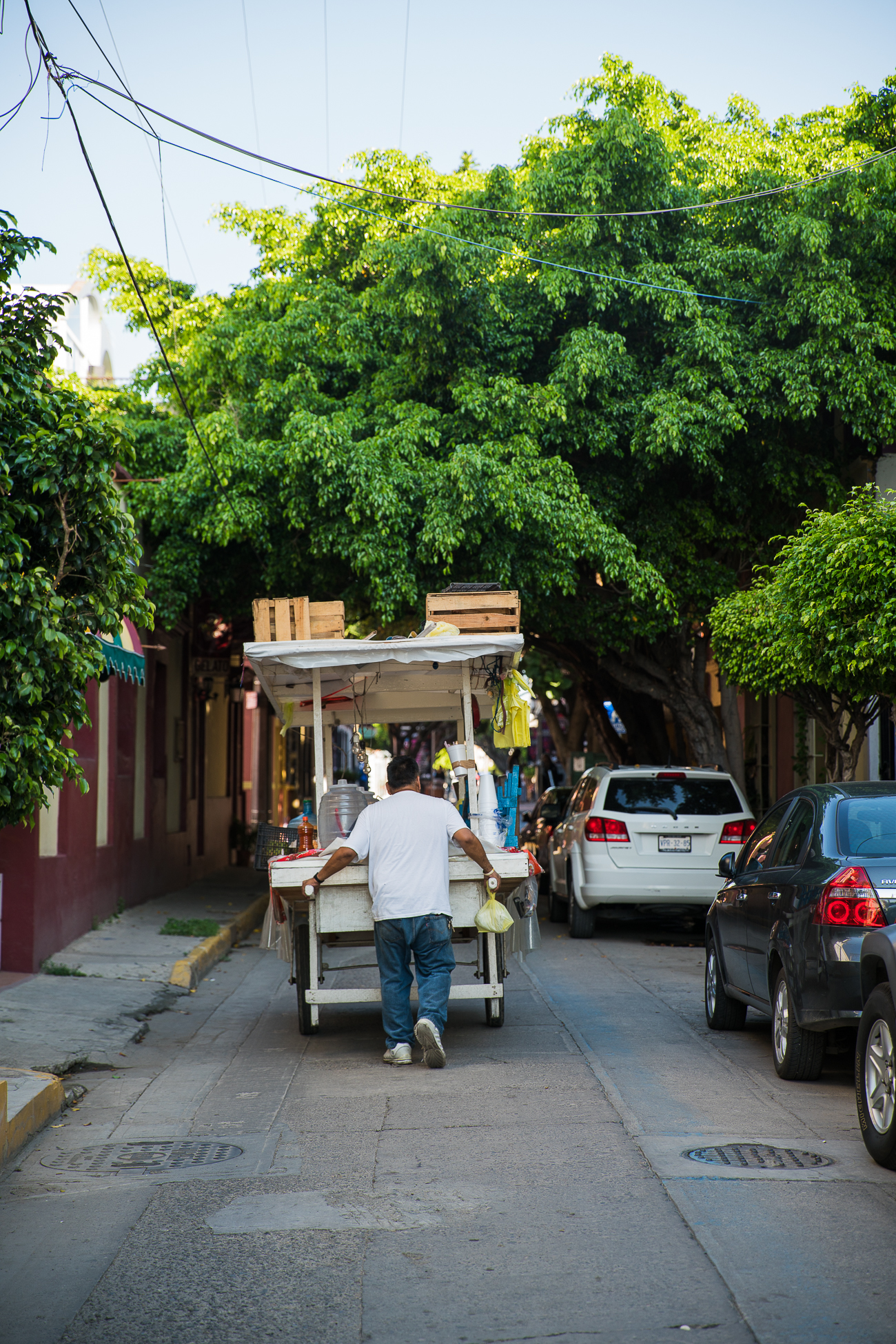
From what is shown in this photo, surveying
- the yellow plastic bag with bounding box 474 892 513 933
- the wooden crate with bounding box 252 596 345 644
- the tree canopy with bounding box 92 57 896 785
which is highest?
the tree canopy with bounding box 92 57 896 785

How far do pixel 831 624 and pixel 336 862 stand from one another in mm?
5665

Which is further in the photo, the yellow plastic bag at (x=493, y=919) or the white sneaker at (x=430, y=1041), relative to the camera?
the yellow plastic bag at (x=493, y=919)

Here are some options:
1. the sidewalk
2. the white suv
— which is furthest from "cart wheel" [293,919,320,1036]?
the white suv

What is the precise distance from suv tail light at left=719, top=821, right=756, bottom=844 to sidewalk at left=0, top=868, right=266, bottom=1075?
561cm

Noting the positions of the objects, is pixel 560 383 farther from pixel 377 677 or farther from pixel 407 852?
pixel 407 852

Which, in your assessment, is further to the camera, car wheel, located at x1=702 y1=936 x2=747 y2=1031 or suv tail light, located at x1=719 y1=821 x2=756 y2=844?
suv tail light, located at x1=719 y1=821 x2=756 y2=844

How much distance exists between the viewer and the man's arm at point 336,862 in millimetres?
7973

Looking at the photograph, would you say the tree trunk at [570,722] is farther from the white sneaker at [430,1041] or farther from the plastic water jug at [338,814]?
the white sneaker at [430,1041]

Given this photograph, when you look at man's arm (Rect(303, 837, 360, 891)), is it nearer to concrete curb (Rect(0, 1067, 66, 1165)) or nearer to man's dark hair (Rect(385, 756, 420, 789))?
man's dark hair (Rect(385, 756, 420, 789))

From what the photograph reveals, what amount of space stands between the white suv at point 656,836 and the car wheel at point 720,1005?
16.3ft

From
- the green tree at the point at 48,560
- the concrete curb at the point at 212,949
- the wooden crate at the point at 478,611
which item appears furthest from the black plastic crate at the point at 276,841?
the green tree at the point at 48,560

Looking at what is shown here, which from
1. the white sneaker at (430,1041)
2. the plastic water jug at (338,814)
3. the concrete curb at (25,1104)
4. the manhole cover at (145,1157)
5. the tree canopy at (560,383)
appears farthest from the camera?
the tree canopy at (560,383)

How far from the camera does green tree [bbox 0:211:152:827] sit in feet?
22.3

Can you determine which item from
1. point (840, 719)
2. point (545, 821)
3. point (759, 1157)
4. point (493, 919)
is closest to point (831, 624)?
point (840, 719)
